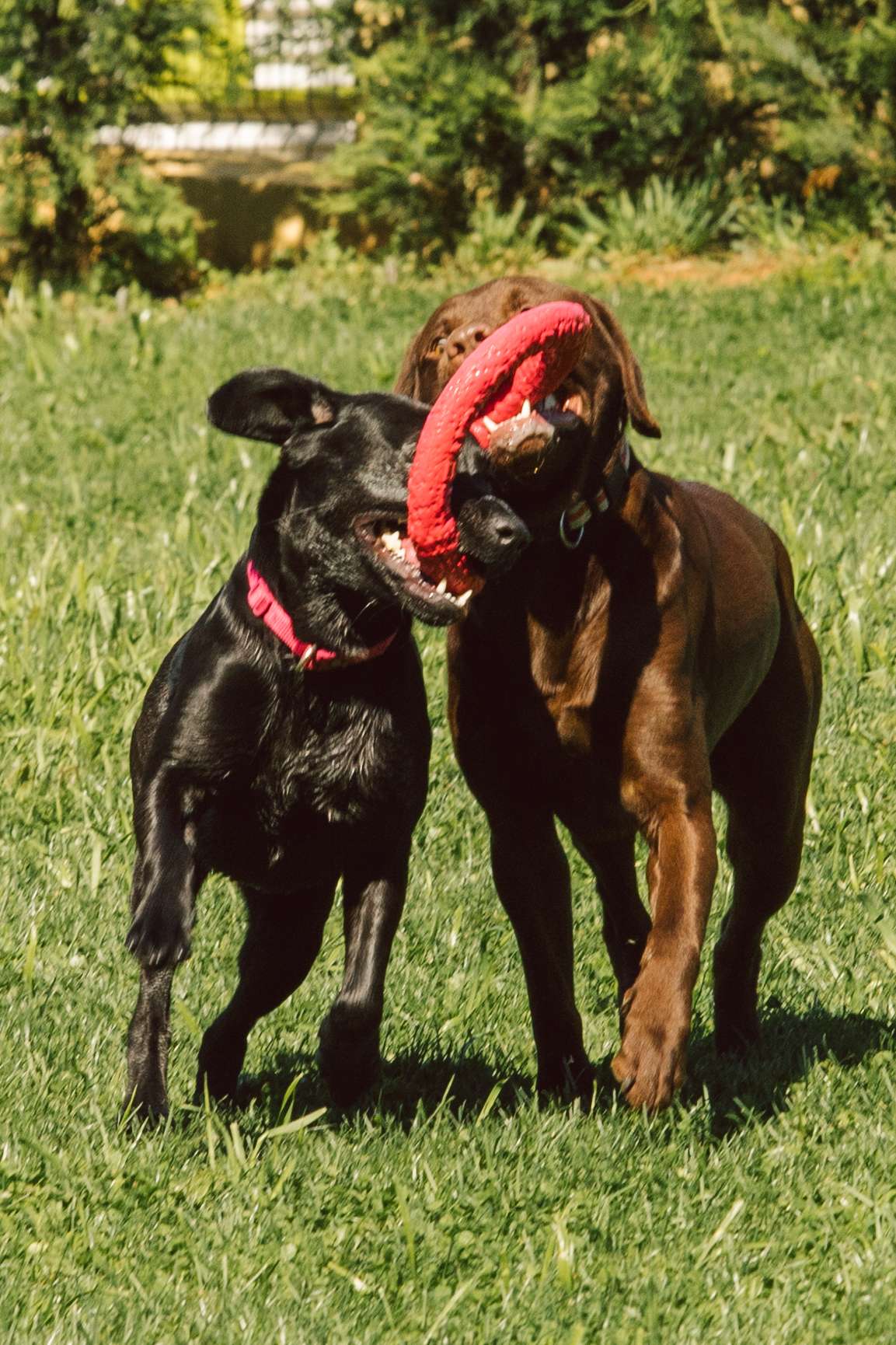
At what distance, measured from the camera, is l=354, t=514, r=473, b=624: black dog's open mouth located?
375 centimetres

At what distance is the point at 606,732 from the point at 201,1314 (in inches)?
62.3

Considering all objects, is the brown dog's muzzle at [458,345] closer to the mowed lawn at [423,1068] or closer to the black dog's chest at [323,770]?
the black dog's chest at [323,770]

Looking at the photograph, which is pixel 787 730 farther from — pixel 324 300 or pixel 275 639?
pixel 324 300

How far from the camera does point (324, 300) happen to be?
1142 centimetres

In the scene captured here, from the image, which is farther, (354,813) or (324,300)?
(324,300)

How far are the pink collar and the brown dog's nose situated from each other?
2.59 feet

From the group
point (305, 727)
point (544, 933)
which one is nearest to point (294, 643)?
point (305, 727)

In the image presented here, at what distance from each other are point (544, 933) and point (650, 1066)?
1.93 feet

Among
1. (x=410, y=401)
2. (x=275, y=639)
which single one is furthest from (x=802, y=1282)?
(x=410, y=401)

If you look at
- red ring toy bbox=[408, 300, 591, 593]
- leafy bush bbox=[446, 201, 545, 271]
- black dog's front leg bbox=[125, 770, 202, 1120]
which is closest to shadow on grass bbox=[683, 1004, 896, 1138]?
black dog's front leg bbox=[125, 770, 202, 1120]

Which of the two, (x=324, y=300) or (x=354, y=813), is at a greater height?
(x=354, y=813)

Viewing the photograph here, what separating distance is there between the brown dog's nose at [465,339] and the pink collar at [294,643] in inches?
31.1

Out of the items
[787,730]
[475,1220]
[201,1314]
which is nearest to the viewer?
[201,1314]

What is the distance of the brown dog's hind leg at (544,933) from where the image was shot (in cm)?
434
